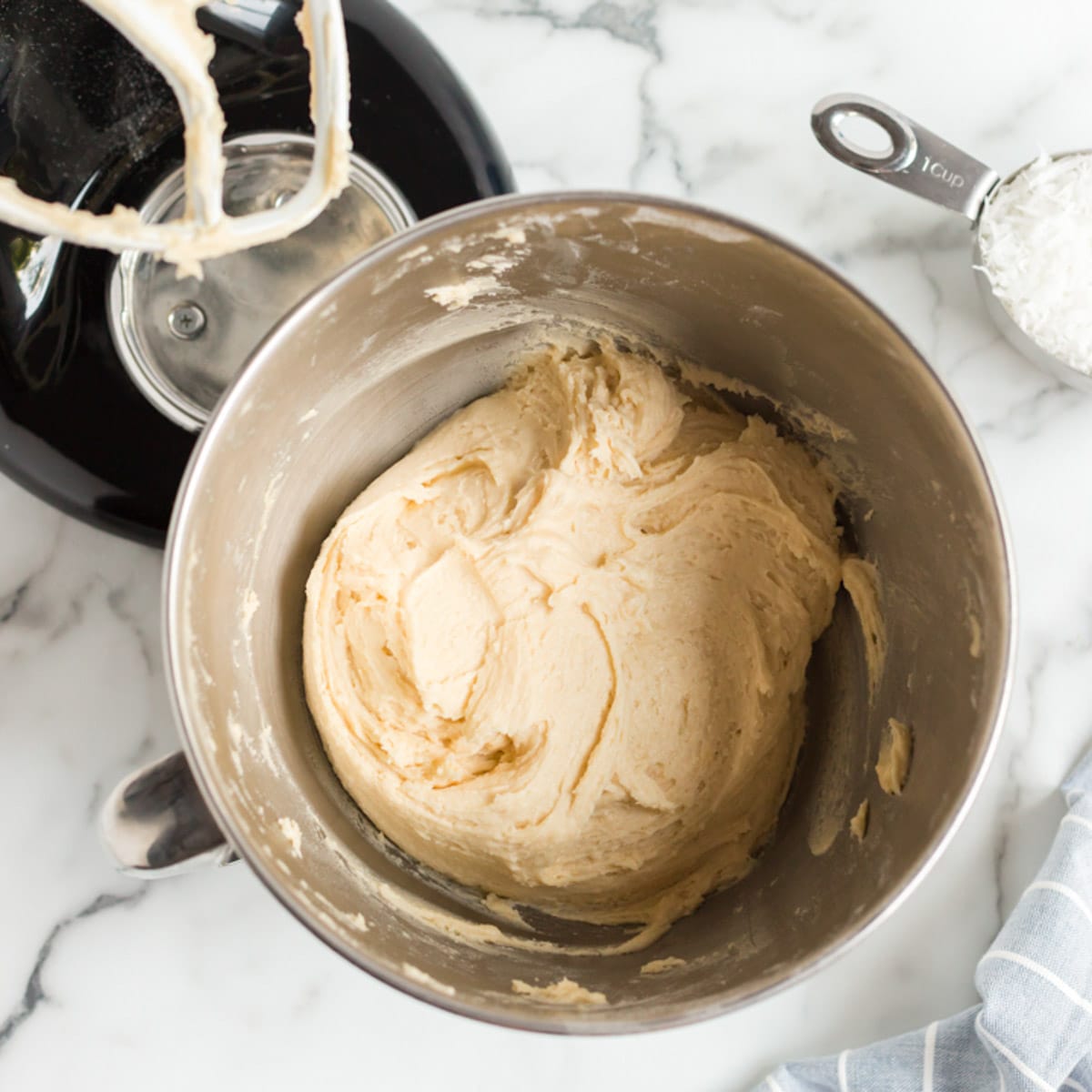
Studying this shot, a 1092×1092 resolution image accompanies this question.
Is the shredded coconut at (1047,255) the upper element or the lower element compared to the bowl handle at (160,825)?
upper

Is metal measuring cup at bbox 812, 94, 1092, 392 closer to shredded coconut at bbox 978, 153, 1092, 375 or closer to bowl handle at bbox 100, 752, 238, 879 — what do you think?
shredded coconut at bbox 978, 153, 1092, 375

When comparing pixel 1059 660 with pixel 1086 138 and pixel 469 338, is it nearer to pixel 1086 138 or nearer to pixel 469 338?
pixel 1086 138

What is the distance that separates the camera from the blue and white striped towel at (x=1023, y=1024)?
3.65 ft

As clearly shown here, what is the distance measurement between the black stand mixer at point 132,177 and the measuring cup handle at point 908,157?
1.13 ft

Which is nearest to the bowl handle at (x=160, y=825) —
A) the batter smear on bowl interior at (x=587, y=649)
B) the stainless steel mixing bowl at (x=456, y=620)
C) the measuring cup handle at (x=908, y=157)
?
the stainless steel mixing bowl at (x=456, y=620)

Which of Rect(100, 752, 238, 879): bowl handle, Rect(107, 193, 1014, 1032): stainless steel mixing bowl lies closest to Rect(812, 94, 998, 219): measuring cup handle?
Rect(107, 193, 1014, 1032): stainless steel mixing bowl

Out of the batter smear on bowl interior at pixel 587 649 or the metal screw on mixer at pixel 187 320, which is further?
the metal screw on mixer at pixel 187 320

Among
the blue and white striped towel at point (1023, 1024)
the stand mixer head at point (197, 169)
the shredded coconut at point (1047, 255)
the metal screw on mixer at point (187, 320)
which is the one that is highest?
the shredded coconut at point (1047, 255)

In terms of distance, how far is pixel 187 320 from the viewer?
1.18 metres

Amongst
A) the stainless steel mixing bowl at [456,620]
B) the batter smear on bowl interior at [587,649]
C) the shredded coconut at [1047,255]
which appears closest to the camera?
the stainless steel mixing bowl at [456,620]

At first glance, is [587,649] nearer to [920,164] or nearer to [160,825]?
[160,825]

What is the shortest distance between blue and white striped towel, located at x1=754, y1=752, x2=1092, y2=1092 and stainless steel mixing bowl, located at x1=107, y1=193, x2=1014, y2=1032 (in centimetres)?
30

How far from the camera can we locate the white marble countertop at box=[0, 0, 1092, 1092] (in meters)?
1.19

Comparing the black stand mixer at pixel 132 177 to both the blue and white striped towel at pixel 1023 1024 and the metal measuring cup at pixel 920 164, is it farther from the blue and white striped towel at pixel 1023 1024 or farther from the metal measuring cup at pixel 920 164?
the blue and white striped towel at pixel 1023 1024
